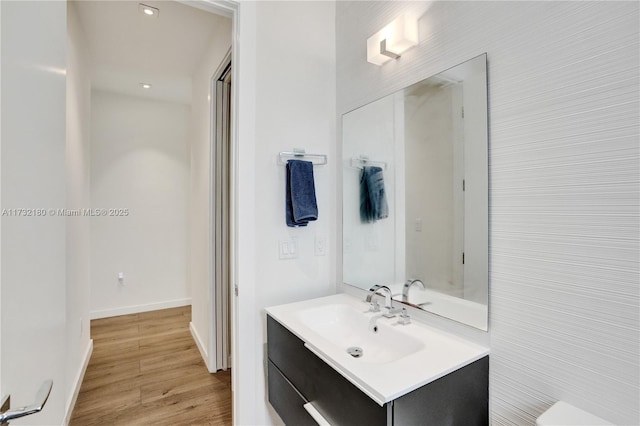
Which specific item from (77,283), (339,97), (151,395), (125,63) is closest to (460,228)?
(339,97)

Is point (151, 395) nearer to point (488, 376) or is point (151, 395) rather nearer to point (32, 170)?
point (32, 170)

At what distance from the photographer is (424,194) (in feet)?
4.37

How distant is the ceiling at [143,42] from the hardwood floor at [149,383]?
2650mm

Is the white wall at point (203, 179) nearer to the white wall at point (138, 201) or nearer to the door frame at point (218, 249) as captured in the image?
the door frame at point (218, 249)

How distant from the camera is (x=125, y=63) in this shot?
9.64 ft

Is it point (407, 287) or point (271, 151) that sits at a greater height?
point (271, 151)

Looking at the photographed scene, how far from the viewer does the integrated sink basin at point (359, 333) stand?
1.21 meters

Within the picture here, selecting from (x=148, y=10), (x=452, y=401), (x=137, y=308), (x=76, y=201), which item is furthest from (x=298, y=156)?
(x=137, y=308)

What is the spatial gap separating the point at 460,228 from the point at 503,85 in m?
0.51

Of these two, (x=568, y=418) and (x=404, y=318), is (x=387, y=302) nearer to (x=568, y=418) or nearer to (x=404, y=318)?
(x=404, y=318)

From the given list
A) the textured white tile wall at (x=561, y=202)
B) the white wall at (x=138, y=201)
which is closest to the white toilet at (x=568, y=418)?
the textured white tile wall at (x=561, y=202)

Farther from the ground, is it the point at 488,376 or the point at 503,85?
the point at 503,85

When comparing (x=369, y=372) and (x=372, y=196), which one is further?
(x=372, y=196)

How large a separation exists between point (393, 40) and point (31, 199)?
140 cm
